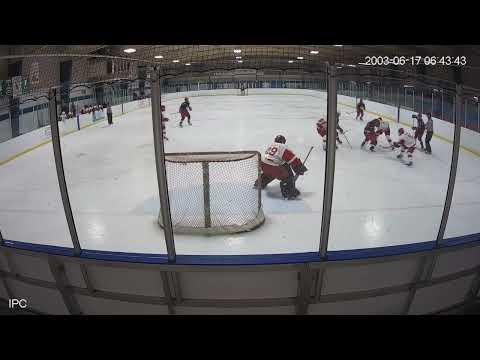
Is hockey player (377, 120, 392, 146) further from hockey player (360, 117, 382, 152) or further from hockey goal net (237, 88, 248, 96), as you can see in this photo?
hockey goal net (237, 88, 248, 96)

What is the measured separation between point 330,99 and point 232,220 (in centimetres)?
179

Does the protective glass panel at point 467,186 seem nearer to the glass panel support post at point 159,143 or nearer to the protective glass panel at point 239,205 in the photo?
the protective glass panel at point 239,205

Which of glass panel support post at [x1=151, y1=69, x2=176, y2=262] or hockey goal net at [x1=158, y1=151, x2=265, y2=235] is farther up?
glass panel support post at [x1=151, y1=69, x2=176, y2=262]

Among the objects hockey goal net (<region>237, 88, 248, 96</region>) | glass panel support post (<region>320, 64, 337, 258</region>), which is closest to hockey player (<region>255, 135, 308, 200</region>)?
glass panel support post (<region>320, 64, 337, 258</region>)

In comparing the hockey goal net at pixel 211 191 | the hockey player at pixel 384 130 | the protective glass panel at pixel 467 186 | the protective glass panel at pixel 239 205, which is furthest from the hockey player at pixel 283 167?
the hockey player at pixel 384 130

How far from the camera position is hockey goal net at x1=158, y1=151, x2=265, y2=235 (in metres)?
3.47

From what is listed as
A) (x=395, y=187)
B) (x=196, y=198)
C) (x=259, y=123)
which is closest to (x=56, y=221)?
(x=196, y=198)

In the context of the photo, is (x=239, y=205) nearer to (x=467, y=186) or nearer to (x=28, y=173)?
(x=467, y=186)

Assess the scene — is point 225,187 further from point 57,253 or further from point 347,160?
point 347,160

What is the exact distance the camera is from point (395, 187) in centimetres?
465

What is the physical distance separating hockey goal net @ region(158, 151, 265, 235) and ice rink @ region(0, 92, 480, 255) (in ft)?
0.41

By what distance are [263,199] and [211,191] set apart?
1009 mm

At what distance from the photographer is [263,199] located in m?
4.37

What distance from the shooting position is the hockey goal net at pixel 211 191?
11.4ft
